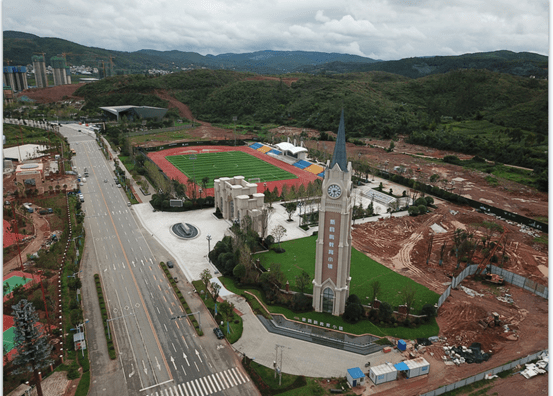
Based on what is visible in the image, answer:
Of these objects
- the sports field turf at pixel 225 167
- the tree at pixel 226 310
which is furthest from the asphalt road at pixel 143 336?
the sports field turf at pixel 225 167

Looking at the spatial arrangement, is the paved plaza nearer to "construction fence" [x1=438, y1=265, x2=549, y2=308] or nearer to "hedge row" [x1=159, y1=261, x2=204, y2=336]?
"hedge row" [x1=159, y1=261, x2=204, y2=336]

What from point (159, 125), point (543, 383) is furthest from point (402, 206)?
point (159, 125)

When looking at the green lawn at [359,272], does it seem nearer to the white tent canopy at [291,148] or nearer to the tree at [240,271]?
the tree at [240,271]

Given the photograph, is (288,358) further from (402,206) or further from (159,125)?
(159,125)


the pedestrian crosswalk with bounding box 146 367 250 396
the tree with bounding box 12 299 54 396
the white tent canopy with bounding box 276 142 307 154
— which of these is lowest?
the pedestrian crosswalk with bounding box 146 367 250 396

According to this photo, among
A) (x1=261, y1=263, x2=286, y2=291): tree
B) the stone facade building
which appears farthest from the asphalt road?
the stone facade building
